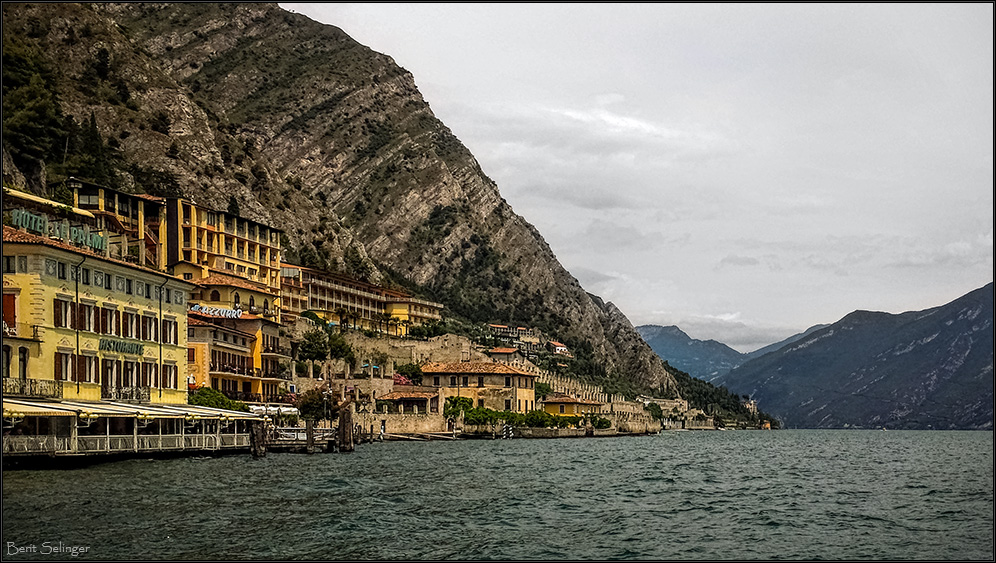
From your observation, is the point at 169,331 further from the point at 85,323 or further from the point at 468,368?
the point at 468,368

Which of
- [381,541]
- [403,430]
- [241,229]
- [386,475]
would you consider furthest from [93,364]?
[241,229]

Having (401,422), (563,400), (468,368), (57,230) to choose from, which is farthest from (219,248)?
(563,400)

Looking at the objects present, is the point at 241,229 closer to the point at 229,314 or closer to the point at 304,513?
the point at 229,314

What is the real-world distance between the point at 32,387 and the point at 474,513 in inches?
977

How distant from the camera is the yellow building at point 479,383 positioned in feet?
453

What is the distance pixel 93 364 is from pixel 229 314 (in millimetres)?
47159

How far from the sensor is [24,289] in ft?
185

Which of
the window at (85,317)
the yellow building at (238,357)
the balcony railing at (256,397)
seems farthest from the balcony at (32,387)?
the balcony railing at (256,397)

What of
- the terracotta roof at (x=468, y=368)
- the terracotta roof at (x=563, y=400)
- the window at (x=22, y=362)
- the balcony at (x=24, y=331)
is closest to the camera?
the window at (x=22, y=362)

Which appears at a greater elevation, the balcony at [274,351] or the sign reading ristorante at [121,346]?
the balcony at [274,351]

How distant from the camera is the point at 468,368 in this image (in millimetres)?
140000

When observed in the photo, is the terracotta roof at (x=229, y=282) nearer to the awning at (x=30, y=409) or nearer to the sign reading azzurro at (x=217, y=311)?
the sign reading azzurro at (x=217, y=311)

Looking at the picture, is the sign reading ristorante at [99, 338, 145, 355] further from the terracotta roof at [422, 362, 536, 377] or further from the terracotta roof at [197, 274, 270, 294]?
the terracotta roof at [422, 362, 536, 377]

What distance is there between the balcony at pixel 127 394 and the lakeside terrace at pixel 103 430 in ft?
3.65
